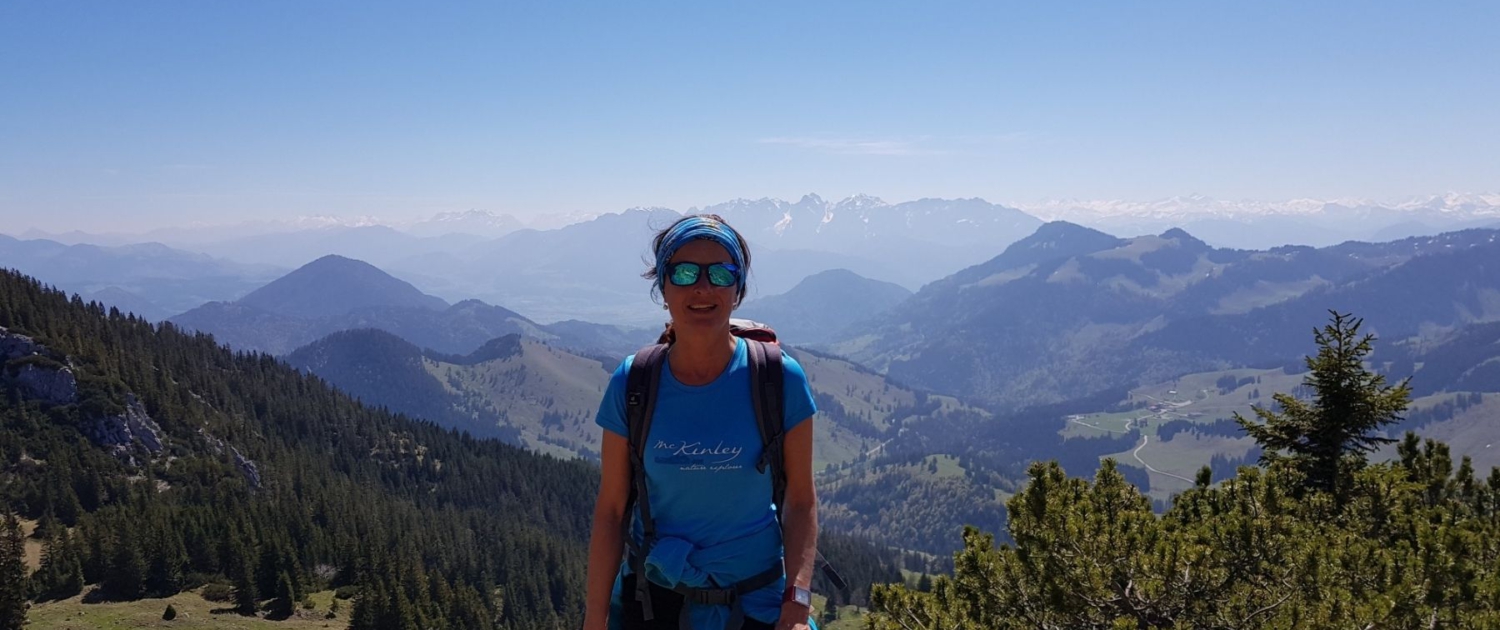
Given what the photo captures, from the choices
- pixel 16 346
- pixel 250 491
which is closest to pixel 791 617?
pixel 250 491

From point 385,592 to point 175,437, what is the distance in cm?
10112

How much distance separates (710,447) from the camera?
5301 millimetres

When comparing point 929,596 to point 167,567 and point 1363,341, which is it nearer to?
point 1363,341

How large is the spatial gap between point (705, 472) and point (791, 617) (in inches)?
47.9

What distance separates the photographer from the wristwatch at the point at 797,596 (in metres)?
5.33

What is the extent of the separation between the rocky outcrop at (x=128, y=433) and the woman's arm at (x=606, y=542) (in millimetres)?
168388

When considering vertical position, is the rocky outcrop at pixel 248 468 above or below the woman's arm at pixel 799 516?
below

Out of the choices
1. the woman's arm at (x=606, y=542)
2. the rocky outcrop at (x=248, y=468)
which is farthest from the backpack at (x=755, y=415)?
the rocky outcrop at (x=248, y=468)

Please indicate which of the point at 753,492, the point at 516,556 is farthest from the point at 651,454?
Answer: the point at 516,556

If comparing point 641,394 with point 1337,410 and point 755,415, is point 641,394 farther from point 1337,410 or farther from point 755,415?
point 1337,410

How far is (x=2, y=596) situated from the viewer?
178ft

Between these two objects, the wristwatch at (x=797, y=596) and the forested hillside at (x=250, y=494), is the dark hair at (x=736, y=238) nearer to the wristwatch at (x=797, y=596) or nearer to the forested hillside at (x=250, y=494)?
the wristwatch at (x=797, y=596)

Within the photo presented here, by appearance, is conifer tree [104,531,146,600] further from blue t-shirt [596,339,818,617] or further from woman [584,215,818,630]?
blue t-shirt [596,339,818,617]

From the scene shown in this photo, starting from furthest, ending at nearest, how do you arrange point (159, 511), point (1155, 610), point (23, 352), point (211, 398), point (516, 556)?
point (211, 398), point (23, 352), point (516, 556), point (159, 511), point (1155, 610)
